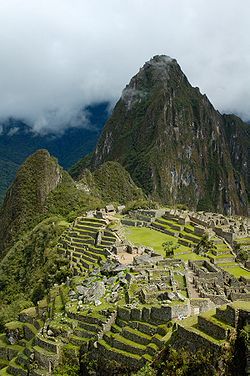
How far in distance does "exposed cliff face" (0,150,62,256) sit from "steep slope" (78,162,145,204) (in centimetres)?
1166

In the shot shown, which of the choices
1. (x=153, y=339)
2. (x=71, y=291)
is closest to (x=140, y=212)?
(x=71, y=291)

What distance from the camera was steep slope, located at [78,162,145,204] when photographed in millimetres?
131875

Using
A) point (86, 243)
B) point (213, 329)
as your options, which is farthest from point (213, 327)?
point (86, 243)

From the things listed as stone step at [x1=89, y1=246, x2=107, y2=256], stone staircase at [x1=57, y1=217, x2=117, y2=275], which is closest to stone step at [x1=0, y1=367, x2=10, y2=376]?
stone staircase at [x1=57, y1=217, x2=117, y2=275]

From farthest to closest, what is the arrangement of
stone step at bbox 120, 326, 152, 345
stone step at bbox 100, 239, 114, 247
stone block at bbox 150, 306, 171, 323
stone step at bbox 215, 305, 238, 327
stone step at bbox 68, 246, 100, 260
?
stone step at bbox 100, 239, 114, 247, stone step at bbox 68, 246, 100, 260, stone block at bbox 150, 306, 171, 323, stone step at bbox 120, 326, 152, 345, stone step at bbox 215, 305, 238, 327

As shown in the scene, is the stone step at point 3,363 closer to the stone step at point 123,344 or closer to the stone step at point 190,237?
the stone step at point 123,344

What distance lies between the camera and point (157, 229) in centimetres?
6962

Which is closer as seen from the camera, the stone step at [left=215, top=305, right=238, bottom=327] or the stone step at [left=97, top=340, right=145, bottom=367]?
the stone step at [left=215, top=305, right=238, bottom=327]

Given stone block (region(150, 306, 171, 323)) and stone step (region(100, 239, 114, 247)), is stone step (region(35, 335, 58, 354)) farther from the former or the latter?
stone step (region(100, 239, 114, 247))

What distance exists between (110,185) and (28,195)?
27606mm

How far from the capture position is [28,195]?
11469 cm

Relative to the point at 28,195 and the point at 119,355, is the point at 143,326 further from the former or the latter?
the point at 28,195

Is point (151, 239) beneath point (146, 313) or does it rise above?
above

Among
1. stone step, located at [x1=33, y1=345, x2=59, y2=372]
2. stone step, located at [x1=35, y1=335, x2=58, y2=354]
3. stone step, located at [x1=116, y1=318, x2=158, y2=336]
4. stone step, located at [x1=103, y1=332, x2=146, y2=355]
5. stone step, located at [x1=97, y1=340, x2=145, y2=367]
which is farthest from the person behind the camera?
stone step, located at [x1=35, y1=335, x2=58, y2=354]
